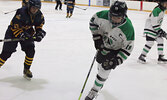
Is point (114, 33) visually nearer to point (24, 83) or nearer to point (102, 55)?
point (102, 55)

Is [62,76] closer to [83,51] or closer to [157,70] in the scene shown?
[83,51]

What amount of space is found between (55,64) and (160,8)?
5.52 ft

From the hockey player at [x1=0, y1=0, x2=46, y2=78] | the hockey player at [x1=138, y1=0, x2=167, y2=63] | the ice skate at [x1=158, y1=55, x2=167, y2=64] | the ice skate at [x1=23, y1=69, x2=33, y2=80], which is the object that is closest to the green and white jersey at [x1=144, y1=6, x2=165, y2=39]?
the hockey player at [x1=138, y1=0, x2=167, y2=63]

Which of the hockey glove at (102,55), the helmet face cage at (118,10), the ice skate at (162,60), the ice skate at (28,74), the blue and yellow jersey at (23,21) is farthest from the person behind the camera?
the ice skate at (162,60)

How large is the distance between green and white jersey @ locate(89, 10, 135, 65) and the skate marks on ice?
893mm

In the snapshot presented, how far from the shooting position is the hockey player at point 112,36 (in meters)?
1.67

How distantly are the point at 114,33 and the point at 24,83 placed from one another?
121cm

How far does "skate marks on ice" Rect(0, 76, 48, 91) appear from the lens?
227cm

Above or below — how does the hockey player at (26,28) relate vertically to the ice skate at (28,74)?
above

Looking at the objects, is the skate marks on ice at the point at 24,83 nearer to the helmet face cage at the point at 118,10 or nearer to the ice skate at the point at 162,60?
the helmet face cage at the point at 118,10

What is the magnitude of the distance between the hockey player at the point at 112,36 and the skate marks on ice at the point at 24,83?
2.11ft

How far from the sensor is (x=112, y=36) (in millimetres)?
1846

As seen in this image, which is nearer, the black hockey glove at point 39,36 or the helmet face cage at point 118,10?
the helmet face cage at point 118,10

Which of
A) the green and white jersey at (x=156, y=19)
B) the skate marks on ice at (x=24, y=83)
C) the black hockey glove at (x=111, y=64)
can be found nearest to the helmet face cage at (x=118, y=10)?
the black hockey glove at (x=111, y=64)
